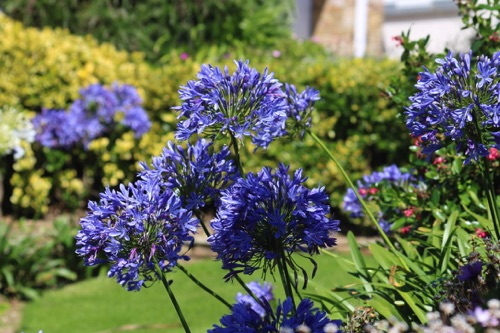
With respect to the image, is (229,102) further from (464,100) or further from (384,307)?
(384,307)

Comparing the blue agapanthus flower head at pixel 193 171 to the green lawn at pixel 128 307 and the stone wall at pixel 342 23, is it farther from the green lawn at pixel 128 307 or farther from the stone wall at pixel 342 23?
the stone wall at pixel 342 23

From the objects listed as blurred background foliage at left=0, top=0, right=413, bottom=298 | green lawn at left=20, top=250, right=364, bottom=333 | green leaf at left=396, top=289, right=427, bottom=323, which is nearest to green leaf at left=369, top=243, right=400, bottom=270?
green leaf at left=396, top=289, right=427, bottom=323

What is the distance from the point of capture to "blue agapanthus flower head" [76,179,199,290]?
6.40ft

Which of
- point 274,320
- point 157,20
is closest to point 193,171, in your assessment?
point 274,320

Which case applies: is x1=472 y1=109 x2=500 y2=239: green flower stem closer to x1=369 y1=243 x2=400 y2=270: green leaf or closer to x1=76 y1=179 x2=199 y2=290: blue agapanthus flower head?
x1=369 y1=243 x2=400 y2=270: green leaf

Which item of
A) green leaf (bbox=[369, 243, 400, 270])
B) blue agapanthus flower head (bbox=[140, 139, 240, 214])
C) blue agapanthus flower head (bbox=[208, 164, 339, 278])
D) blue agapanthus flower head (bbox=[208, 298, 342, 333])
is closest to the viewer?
blue agapanthus flower head (bbox=[208, 298, 342, 333])

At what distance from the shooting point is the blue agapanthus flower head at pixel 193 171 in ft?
7.21

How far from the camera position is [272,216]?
1878mm

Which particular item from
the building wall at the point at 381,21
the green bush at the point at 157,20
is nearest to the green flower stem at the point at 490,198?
the green bush at the point at 157,20

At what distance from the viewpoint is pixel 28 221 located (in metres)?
7.78

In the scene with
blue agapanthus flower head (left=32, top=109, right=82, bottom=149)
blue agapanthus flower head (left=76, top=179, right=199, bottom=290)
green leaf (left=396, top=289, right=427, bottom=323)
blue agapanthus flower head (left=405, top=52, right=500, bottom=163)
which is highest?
blue agapanthus flower head (left=32, top=109, right=82, bottom=149)

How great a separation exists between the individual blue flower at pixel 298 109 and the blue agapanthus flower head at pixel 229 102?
0.58 metres

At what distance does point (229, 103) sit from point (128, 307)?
3.91 meters

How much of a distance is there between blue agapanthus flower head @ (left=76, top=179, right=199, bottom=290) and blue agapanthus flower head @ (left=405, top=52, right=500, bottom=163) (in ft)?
2.32
